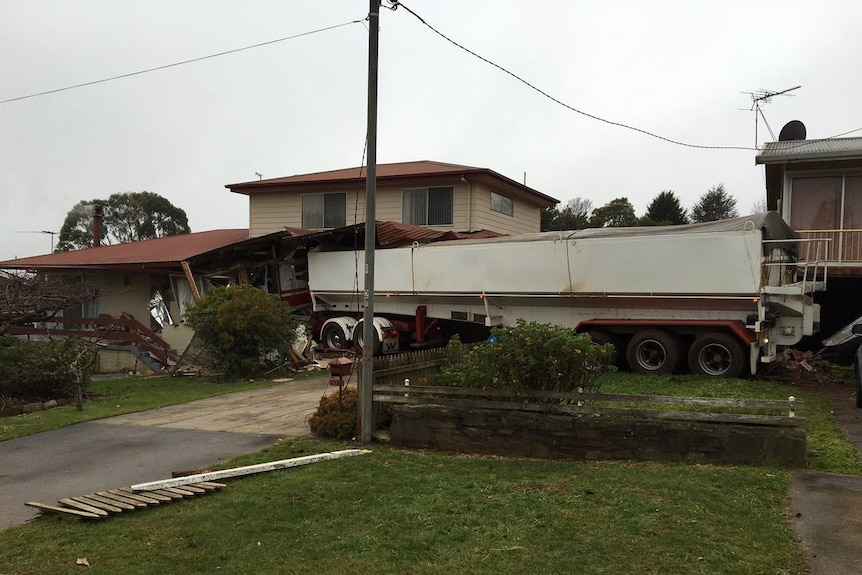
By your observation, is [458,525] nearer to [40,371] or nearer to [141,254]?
[40,371]

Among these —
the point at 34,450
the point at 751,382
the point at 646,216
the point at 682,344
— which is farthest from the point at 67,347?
the point at 646,216

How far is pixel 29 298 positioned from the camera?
13.8 meters

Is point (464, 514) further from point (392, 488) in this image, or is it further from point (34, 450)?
point (34, 450)

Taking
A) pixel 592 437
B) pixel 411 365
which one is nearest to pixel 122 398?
pixel 411 365

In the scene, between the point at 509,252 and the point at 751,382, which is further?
the point at 509,252

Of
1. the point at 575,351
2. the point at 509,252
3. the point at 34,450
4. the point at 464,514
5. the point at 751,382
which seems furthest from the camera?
the point at 509,252

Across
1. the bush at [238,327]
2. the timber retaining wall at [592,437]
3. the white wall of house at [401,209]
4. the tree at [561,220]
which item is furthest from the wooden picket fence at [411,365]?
the tree at [561,220]

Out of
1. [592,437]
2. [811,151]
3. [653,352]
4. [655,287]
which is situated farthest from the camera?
[811,151]

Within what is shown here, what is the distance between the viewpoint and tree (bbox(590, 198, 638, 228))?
165ft

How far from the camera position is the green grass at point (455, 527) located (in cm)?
437

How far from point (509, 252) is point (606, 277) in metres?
2.38

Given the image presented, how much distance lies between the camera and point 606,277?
43.1 ft

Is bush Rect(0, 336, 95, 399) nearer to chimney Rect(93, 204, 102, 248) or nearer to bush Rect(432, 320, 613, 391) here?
bush Rect(432, 320, 613, 391)

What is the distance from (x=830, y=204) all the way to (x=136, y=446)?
17.9m
